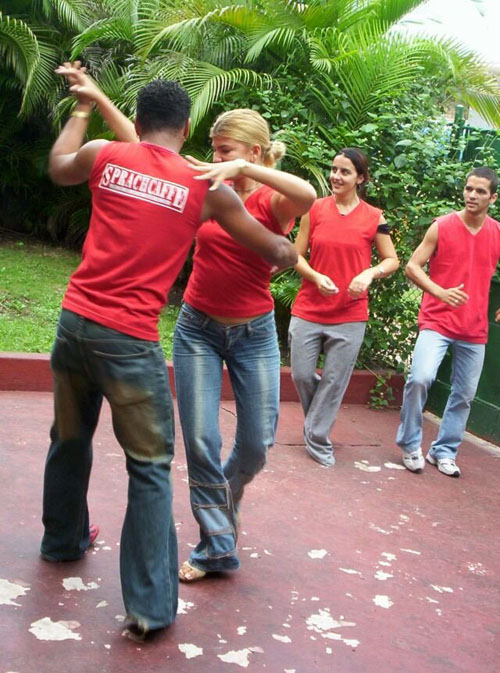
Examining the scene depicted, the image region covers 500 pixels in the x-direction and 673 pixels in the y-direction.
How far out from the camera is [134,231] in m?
3.44

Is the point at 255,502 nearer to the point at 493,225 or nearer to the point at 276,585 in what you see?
the point at 276,585

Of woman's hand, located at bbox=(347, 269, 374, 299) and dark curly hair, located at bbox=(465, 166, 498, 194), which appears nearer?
woman's hand, located at bbox=(347, 269, 374, 299)

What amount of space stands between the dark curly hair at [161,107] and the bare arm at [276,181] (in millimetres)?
170

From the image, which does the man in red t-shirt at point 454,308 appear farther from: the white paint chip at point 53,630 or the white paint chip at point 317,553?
the white paint chip at point 53,630

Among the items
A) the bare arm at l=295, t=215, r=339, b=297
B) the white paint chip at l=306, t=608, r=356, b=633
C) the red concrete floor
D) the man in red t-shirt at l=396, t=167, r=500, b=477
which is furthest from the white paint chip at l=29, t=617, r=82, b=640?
the man in red t-shirt at l=396, t=167, r=500, b=477

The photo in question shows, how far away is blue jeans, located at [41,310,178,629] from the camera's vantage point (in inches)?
139

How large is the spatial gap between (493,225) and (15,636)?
4.52 metres

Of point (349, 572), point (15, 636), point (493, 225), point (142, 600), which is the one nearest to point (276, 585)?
point (349, 572)

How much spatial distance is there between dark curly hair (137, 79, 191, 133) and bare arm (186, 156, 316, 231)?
0.56 feet

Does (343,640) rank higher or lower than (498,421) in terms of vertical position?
lower

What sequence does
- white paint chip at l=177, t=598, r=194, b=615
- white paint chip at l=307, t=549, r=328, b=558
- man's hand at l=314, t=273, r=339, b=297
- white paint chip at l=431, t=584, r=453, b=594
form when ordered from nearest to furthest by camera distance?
white paint chip at l=177, t=598, r=194, b=615
white paint chip at l=431, t=584, r=453, b=594
white paint chip at l=307, t=549, r=328, b=558
man's hand at l=314, t=273, r=339, b=297

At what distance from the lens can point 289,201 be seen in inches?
156

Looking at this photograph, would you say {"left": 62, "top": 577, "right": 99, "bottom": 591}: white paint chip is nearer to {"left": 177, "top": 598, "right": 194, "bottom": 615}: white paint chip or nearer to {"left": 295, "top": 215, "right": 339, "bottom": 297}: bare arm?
{"left": 177, "top": 598, "right": 194, "bottom": 615}: white paint chip

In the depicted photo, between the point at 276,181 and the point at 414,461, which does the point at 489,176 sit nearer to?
the point at 414,461
